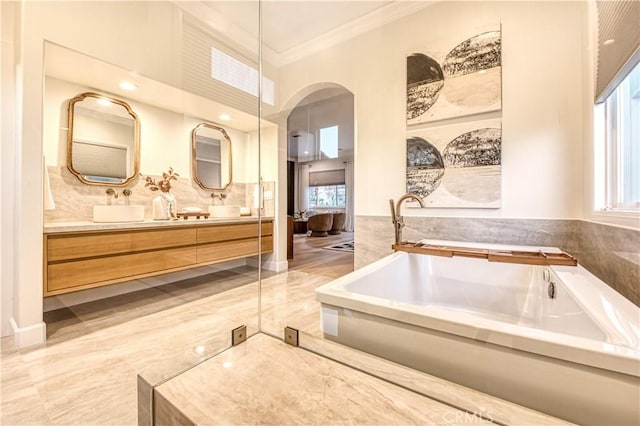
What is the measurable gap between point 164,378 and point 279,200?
2.76 metres

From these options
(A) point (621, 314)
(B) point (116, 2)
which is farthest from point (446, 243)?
(B) point (116, 2)

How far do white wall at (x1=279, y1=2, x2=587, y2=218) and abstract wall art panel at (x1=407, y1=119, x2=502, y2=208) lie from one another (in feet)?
0.23

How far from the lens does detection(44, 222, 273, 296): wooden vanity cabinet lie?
1968mm

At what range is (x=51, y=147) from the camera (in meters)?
2.36

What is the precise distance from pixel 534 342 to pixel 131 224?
287cm

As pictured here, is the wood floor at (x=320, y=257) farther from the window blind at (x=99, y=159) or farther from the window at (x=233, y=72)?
the window blind at (x=99, y=159)

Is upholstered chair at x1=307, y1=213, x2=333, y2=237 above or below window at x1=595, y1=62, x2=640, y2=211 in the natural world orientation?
below

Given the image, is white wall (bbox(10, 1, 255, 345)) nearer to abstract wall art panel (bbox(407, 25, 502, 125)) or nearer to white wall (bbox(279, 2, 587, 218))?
white wall (bbox(279, 2, 587, 218))

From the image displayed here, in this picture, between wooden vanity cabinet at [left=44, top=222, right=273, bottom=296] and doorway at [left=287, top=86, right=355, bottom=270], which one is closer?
wooden vanity cabinet at [left=44, top=222, right=273, bottom=296]

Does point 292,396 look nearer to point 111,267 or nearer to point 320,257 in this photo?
point 111,267

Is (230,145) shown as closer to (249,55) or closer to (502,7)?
(249,55)

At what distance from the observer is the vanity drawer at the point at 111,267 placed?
196 cm

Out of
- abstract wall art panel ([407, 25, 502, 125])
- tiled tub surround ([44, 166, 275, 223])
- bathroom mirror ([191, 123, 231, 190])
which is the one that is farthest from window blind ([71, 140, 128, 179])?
abstract wall art panel ([407, 25, 502, 125])

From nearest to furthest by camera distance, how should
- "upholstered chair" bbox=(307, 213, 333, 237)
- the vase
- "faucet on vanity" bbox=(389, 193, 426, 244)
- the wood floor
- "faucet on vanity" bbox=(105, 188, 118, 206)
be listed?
1. "faucet on vanity" bbox=(389, 193, 426, 244)
2. "faucet on vanity" bbox=(105, 188, 118, 206)
3. the vase
4. the wood floor
5. "upholstered chair" bbox=(307, 213, 333, 237)
